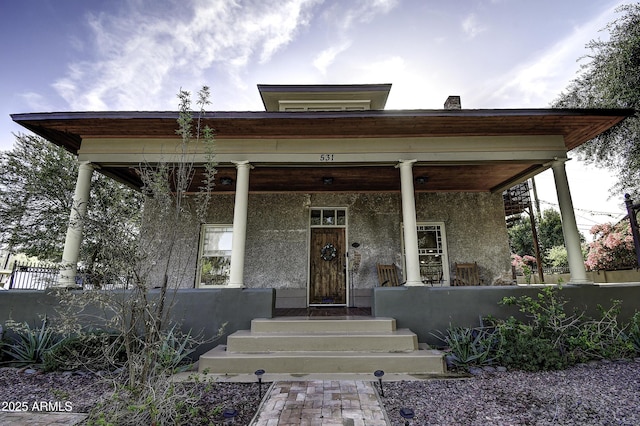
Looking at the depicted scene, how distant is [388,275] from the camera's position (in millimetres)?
7234

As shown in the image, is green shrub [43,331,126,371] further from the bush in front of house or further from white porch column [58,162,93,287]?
the bush in front of house

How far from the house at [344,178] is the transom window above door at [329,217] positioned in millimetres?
27

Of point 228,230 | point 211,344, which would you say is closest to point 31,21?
point 228,230

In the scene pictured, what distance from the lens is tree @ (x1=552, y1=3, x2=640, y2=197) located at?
6289mm

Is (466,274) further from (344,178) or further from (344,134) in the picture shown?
(344,134)

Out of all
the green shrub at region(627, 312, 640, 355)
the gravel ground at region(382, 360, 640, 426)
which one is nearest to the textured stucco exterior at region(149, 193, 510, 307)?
the green shrub at region(627, 312, 640, 355)

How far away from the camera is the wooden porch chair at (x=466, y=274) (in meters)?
7.14

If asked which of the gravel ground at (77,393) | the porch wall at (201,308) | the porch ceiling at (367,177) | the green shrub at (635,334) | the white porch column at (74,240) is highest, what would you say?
the porch ceiling at (367,177)

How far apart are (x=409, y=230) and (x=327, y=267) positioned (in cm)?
278

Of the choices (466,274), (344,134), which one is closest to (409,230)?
(344,134)

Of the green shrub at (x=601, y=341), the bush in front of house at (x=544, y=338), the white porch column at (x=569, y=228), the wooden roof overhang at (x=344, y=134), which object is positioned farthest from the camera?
the white porch column at (x=569, y=228)

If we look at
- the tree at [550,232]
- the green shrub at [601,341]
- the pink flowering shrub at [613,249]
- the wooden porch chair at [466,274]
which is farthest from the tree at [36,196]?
the tree at [550,232]

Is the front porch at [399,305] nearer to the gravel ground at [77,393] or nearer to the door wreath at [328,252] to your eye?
the gravel ground at [77,393]

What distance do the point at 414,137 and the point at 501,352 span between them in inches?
147
